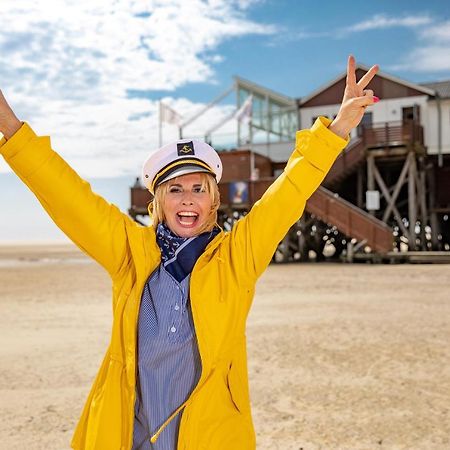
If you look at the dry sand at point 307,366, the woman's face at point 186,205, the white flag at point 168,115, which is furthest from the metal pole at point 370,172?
the woman's face at point 186,205

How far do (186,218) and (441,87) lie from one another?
1246 inches

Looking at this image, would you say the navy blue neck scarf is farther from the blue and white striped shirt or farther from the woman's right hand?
the woman's right hand

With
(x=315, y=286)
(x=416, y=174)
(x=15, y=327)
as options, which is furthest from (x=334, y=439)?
(x=416, y=174)

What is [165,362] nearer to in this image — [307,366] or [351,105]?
[351,105]

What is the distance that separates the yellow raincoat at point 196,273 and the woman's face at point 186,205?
0.36 feet

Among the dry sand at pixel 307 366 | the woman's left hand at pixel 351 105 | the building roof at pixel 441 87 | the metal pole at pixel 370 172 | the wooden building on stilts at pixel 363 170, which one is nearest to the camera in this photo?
the woman's left hand at pixel 351 105

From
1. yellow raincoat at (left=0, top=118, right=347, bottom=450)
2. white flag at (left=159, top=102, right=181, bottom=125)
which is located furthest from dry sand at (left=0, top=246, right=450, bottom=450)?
white flag at (left=159, top=102, right=181, bottom=125)

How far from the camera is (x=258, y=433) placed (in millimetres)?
4977

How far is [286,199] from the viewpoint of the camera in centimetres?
234

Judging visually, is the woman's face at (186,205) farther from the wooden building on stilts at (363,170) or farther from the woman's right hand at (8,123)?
the wooden building on stilts at (363,170)

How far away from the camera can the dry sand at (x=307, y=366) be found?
5.00 meters

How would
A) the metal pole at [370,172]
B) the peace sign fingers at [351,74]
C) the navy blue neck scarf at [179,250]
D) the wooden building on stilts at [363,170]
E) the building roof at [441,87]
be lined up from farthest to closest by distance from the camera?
the building roof at [441,87], the metal pole at [370,172], the wooden building on stilts at [363,170], the peace sign fingers at [351,74], the navy blue neck scarf at [179,250]

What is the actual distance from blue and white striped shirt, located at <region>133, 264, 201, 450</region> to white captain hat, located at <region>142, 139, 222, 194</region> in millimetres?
468

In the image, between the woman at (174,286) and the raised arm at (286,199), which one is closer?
the woman at (174,286)
